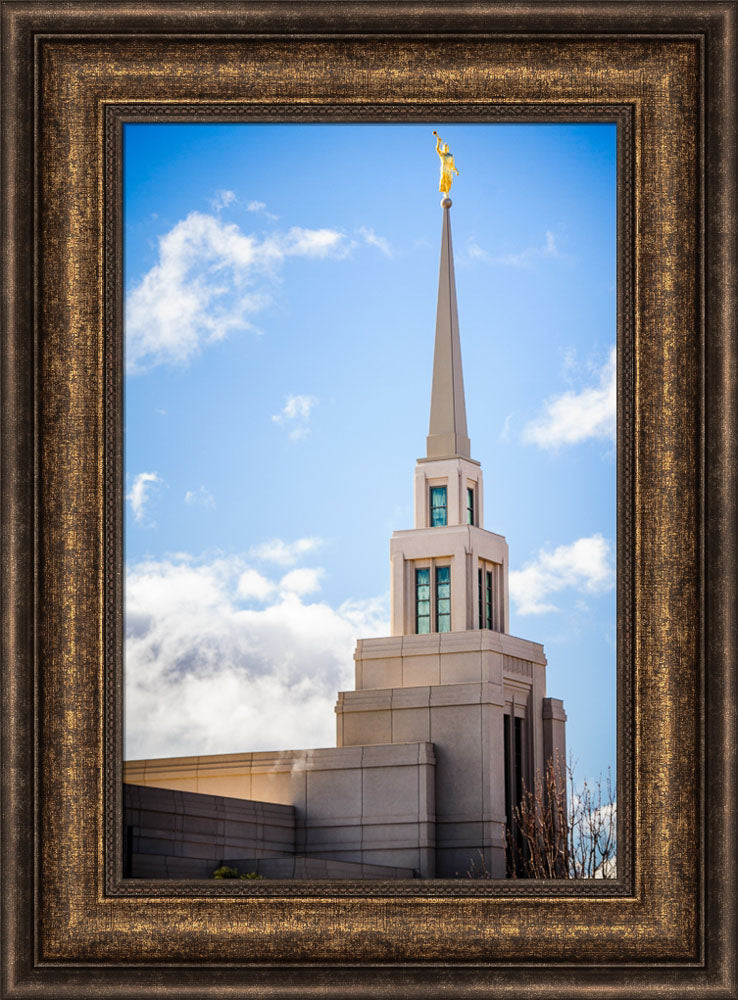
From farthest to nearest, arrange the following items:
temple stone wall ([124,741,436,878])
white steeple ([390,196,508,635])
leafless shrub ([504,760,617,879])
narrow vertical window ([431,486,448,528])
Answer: narrow vertical window ([431,486,448,528]), temple stone wall ([124,741,436,878]), white steeple ([390,196,508,635]), leafless shrub ([504,760,617,879])

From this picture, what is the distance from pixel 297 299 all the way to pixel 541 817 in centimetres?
369

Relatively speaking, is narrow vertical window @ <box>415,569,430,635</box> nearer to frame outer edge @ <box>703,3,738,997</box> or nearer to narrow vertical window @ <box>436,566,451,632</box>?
narrow vertical window @ <box>436,566,451,632</box>

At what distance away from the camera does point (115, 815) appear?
6.45 m

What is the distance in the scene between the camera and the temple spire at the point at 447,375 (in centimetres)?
884

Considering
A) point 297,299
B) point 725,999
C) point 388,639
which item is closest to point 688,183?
point 297,299

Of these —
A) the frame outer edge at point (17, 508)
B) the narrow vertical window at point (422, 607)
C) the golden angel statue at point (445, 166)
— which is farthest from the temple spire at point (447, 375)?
the narrow vertical window at point (422, 607)

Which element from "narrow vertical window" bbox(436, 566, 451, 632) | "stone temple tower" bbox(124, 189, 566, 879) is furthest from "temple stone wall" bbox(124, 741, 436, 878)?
"narrow vertical window" bbox(436, 566, 451, 632)

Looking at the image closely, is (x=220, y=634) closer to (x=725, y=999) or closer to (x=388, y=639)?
(x=725, y=999)

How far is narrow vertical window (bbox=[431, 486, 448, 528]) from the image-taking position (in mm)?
14872

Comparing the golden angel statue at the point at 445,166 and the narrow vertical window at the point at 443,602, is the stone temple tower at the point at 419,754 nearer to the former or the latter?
the narrow vertical window at the point at 443,602

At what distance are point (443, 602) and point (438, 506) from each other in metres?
2.66

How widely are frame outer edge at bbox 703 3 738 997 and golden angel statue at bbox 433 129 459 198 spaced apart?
1.48m

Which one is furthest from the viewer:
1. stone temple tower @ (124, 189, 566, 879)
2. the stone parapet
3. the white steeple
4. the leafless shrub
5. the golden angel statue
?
the stone parapet

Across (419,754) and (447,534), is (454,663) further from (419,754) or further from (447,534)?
(419,754)
